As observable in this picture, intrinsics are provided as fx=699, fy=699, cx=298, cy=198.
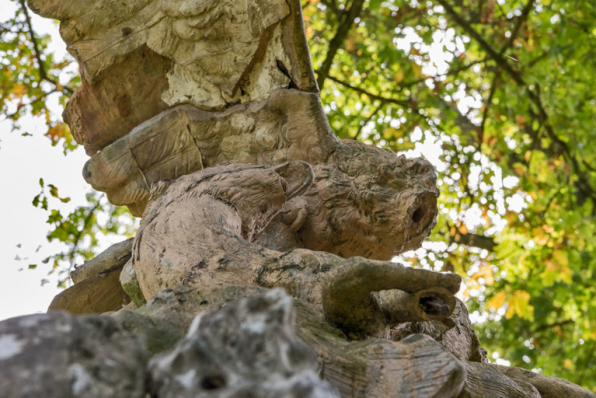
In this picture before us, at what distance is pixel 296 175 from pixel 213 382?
5.46ft

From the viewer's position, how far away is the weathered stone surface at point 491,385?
80.0 inches

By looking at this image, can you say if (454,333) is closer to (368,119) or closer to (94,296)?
(94,296)

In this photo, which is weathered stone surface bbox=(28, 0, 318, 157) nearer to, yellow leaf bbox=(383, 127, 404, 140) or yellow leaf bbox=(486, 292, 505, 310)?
yellow leaf bbox=(383, 127, 404, 140)

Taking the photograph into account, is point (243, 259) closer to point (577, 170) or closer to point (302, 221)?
point (302, 221)

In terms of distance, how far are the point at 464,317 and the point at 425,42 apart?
199 inches

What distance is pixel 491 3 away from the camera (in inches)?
283

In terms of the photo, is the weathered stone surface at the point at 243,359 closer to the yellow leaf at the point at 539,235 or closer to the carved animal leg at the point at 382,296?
the carved animal leg at the point at 382,296

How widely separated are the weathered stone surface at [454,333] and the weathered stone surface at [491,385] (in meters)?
0.16

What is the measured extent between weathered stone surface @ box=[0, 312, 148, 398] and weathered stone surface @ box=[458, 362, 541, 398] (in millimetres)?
1102

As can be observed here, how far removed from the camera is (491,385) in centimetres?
210

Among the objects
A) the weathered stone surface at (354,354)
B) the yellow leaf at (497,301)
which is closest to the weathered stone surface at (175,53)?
the weathered stone surface at (354,354)

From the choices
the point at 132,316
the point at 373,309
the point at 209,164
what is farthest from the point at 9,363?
the point at 209,164

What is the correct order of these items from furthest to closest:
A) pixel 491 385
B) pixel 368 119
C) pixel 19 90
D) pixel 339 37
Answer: pixel 368 119
pixel 339 37
pixel 19 90
pixel 491 385

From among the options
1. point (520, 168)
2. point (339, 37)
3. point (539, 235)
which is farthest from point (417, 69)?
point (539, 235)
